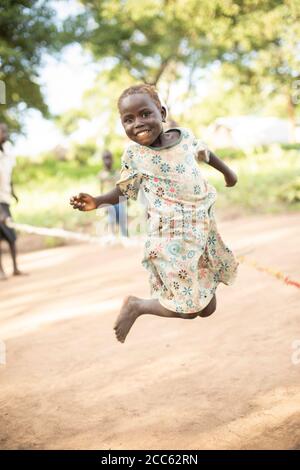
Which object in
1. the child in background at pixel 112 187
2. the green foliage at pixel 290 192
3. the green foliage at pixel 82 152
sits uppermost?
the child in background at pixel 112 187

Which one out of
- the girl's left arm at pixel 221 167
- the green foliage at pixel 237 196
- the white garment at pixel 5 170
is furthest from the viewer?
the green foliage at pixel 237 196

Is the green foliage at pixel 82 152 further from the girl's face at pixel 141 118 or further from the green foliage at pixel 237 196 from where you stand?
the girl's face at pixel 141 118

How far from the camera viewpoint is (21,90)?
48.2 ft

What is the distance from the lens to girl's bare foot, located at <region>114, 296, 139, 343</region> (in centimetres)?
259

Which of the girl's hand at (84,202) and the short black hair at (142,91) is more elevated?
the short black hair at (142,91)

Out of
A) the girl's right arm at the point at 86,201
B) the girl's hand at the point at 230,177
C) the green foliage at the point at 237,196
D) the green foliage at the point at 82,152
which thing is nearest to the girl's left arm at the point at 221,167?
the girl's hand at the point at 230,177

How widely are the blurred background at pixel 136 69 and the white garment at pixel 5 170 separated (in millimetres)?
2967

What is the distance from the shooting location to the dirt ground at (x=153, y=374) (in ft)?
7.42

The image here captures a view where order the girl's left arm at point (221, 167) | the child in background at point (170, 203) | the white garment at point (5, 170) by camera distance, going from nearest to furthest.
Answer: the child in background at point (170, 203), the girl's left arm at point (221, 167), the white garment at point (5, 170)

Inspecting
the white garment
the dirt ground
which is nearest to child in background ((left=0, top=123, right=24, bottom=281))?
the white garment

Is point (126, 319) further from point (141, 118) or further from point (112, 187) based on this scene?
point (112, 187)

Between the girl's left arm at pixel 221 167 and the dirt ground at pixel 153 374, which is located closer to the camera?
the dirt ground at pixel 153 374

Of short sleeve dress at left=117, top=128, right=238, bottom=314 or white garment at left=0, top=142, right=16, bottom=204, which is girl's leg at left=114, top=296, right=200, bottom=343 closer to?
short sleeve dress at left=117, top=128, right=238, bottom=314

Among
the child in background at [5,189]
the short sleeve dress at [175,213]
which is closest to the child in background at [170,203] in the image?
the short sleeve dress at [175,213]
